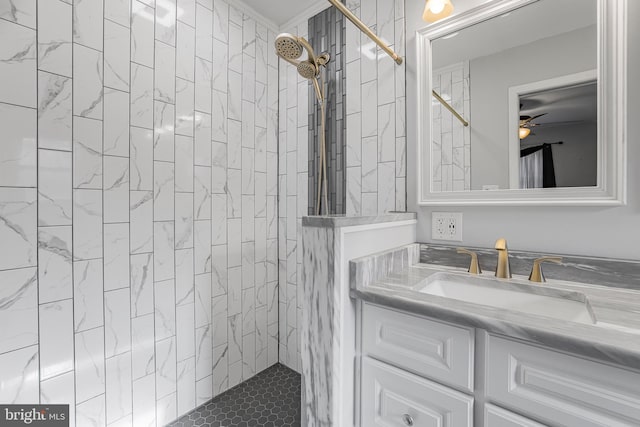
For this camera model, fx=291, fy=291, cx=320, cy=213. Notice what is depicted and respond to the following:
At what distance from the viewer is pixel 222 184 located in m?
1.73

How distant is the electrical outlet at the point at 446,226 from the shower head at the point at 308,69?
3.34 ft

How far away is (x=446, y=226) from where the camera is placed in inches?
51.7

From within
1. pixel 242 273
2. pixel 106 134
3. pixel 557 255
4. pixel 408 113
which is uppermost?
pixel 408 113

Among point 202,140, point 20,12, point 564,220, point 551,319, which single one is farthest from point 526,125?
point 20,12

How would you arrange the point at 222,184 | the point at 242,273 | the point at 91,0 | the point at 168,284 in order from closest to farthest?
the point at 91,0, the point at 168,284, the point at 222,184, the point at 242,273

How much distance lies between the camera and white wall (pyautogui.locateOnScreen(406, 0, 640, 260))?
3.07ft

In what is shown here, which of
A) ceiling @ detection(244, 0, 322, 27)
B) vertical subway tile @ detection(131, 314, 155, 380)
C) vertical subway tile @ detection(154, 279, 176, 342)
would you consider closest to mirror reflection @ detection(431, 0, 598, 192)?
ceiling @ detection(244, 0, 322, 27)

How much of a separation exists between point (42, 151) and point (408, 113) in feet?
5.14

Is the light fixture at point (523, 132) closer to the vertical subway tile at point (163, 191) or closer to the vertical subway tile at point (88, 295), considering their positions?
the vertical subway tile at point (163, 191)

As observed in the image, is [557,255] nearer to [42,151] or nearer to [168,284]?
[168,284]

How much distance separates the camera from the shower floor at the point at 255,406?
1.51 m

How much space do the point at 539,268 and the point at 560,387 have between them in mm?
495

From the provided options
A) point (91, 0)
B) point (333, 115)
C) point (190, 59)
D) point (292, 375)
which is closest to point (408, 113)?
point (333, 115)

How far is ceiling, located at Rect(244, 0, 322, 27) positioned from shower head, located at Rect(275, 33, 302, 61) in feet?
1.96
